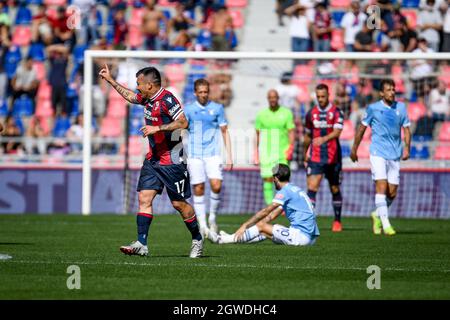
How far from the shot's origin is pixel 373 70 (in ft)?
83.3

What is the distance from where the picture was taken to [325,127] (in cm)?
2036

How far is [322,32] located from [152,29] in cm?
440

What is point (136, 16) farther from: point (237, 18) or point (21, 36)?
point (21, 36)

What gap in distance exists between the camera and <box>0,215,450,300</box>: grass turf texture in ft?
34.7

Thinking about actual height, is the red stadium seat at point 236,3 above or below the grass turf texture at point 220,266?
above

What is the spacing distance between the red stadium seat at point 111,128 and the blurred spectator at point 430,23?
7.79m

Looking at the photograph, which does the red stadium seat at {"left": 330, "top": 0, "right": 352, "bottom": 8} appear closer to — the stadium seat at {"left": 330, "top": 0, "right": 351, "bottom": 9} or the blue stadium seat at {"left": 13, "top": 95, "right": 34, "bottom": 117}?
the stadium seat at {"left": 330, "top": 0, "right": 351, "bottom": 9}

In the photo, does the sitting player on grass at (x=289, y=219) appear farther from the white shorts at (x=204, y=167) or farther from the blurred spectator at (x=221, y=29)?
the blurred spectator at (x=221, y=29)

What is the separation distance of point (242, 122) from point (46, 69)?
20.8 feet

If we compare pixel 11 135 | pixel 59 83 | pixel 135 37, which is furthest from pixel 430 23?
pixel 11 135

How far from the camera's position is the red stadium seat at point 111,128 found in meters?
26.6

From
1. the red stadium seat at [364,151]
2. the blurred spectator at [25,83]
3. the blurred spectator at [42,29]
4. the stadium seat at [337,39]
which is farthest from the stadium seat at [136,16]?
the red stadium seat at [364,151]

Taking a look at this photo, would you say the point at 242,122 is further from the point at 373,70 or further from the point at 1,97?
the point at 1,97
